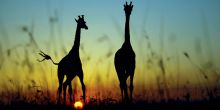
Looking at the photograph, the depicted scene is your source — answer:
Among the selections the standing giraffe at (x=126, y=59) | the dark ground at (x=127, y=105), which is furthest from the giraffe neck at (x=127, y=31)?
the dark ground at (x=127, y=105)

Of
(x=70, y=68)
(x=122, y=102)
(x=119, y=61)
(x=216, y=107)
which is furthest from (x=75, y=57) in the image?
(x=216, y=107)

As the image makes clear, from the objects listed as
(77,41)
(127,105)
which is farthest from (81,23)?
(127,105)

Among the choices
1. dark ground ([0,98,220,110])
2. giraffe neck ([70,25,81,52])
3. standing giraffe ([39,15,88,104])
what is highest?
giraffe neck ([70,25,81,52])

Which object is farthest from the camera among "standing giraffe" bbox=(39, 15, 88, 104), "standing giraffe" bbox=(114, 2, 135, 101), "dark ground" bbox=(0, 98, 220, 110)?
Result: "standing giraffe" bbox=(39, 15, 88, 104)

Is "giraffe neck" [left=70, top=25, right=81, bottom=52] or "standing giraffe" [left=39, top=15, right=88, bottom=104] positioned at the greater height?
"giraffe neck" [left=70, top=25, right=81, bottom=52]

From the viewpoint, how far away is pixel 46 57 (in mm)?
16422

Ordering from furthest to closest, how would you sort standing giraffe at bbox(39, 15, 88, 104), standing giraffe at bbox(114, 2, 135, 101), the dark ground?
standing giraffe at bbox(39, 15, 88, 104)
standing giraffe at bbox(114, 2, 135, 101)
the dark ground

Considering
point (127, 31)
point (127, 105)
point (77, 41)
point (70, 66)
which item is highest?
point (127, 31)

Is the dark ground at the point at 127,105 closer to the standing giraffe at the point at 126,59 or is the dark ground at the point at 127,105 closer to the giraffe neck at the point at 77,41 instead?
the standing giraffe at the point at 126,59

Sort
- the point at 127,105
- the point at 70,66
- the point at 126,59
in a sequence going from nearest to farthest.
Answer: the point at 127,105, the point at 126,59, the point at 70,66

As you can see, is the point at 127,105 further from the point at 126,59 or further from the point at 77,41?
the point at 77,41

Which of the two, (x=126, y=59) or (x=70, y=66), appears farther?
(x=70, y=66)

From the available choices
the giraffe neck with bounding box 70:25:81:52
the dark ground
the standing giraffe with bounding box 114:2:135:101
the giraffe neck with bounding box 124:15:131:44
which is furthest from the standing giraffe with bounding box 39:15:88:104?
the dark ground

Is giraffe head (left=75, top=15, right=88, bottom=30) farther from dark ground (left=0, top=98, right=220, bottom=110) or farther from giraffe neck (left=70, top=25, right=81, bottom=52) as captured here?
dark ground (left=0, top=98, right=220, bottom=110)
